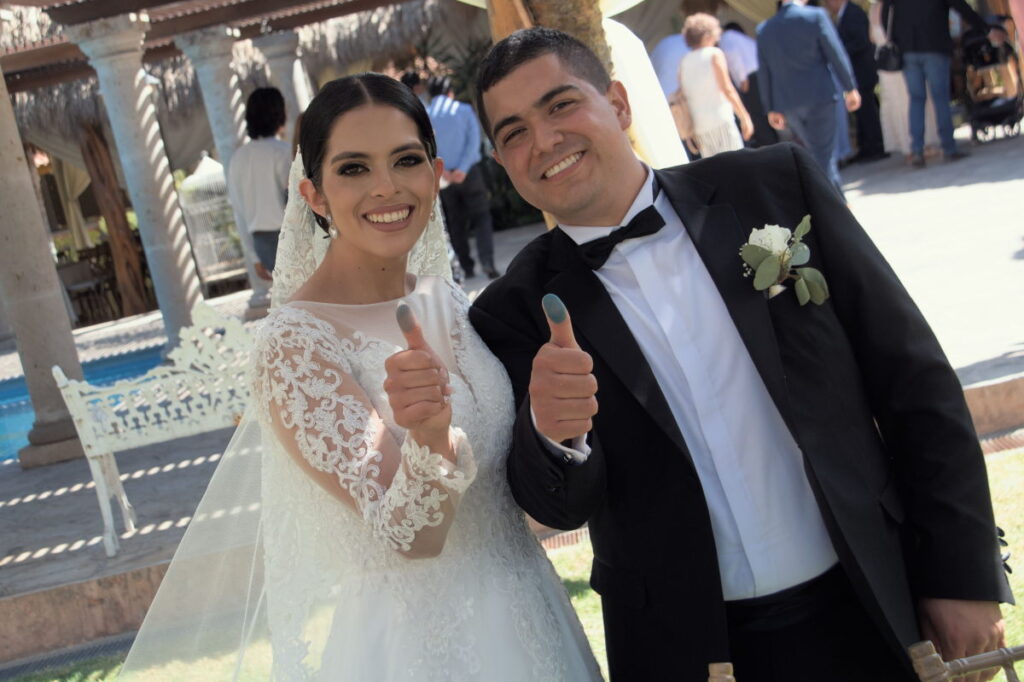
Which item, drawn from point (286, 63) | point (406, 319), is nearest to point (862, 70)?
point (286, 63)

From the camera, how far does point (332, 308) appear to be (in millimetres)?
2723

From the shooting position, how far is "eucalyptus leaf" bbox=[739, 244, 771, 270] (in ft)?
7.91

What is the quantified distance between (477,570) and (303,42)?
20209mm

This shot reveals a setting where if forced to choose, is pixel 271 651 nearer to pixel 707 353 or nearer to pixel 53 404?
pixel 707 353

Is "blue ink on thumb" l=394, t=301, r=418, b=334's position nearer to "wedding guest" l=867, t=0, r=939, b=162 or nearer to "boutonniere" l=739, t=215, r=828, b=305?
"boutonniere" l=739, t=215, r=828, b=305

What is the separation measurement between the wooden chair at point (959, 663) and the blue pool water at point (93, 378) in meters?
13.9

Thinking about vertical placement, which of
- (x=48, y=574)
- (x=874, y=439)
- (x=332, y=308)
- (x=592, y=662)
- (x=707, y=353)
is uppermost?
(x=332, y=308)

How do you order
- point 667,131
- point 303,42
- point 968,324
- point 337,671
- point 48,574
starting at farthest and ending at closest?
point 303,42
point 968,324
point 48,574
point 667,131
point 337,671

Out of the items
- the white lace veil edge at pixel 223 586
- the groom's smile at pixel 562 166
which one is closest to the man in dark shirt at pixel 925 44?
the white lace veil edge at pixel 223 586

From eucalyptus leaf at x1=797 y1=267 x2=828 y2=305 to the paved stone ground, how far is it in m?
4.25

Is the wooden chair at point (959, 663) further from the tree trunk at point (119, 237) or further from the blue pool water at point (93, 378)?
the tree trunk at point (119, 237)

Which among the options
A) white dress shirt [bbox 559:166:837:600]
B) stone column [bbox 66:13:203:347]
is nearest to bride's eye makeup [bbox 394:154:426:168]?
white dress shirt [bbox 559:166:837:600]

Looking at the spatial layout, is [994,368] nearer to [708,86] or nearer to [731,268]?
[731,268]

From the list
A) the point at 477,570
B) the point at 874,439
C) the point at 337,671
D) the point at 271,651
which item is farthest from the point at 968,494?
the point at 271,651
